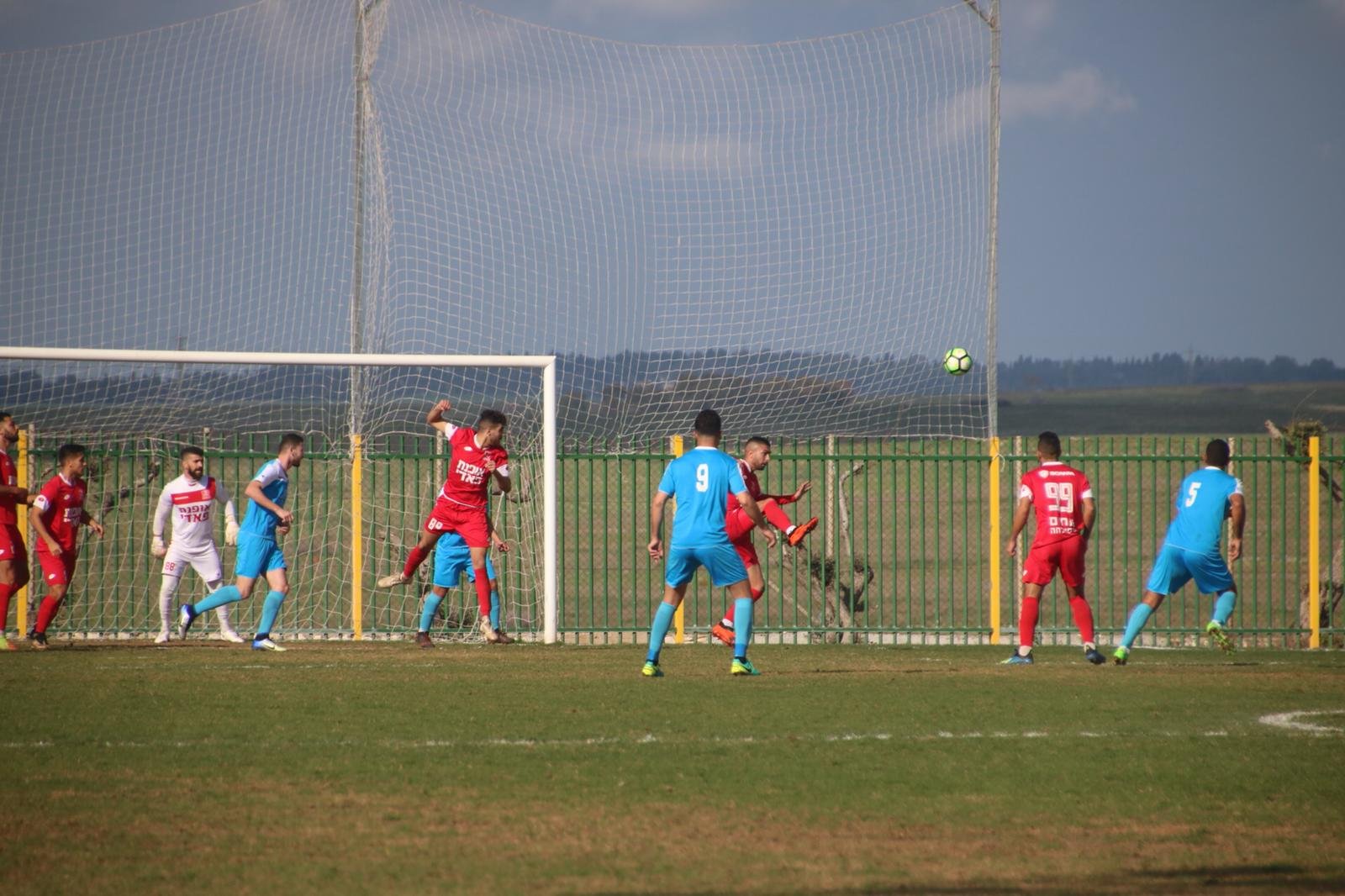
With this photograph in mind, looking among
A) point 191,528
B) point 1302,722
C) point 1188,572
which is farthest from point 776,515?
point 191,528

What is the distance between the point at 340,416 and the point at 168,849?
1118 cm

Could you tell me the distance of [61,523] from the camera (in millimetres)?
13680

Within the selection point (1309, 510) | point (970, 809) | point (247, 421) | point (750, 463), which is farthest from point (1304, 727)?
point (247, 421)

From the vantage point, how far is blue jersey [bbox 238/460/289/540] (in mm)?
13406

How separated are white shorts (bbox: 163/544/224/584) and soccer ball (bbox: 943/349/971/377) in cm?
854

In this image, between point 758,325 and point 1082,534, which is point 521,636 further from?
point 1082,534

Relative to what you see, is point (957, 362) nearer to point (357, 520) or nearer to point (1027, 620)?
point (1027, 620)

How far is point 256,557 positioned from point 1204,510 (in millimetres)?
8844

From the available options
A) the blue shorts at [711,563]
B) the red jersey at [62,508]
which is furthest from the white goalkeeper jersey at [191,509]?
the blue shorts at [711,563]

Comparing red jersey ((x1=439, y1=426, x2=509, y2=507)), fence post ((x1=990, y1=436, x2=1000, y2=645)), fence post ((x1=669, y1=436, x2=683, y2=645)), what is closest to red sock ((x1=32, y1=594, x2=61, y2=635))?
red jersey ((x1=439, y1=426, x2=509, y2=507))

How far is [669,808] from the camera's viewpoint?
6273 mm

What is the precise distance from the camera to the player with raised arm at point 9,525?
1284 centimetres

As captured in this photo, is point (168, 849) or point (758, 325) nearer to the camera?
point (168, 849)

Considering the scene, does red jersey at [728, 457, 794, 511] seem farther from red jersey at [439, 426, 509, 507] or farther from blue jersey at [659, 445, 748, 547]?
red jersey at [439, 426, 509, 507]
